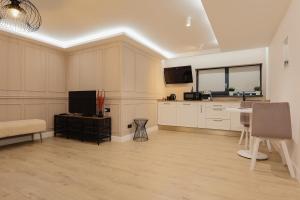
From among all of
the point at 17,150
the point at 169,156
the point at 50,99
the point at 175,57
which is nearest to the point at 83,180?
the point at 169,156

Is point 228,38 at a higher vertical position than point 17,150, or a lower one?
higher

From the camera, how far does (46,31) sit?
3961 mm

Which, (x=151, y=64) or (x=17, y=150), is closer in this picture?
(x=17, y=150)

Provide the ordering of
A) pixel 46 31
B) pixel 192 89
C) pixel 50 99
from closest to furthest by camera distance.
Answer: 1. pixel 46 31
2. pixel 50 99
3. pixel 192 89

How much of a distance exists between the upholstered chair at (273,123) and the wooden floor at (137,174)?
1.39 ft

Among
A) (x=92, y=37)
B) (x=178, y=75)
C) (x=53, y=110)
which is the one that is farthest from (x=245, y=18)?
(x=53, y=110)

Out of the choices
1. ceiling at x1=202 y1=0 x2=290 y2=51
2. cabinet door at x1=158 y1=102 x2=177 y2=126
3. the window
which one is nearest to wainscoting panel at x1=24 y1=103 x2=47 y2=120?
cabinet door at x1=158 y1=102 x2=177 y2=126

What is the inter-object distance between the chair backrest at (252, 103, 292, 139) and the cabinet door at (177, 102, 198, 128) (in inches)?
106

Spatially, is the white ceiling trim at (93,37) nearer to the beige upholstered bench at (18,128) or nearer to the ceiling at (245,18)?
the ceiling at (245,18)

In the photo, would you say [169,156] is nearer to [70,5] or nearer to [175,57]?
[70,5]

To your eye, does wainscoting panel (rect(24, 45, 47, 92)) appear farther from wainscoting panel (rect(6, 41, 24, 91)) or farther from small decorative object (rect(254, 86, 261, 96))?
small decorative object (rect(254, 86, 261, 96))

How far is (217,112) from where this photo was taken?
16.0 feet

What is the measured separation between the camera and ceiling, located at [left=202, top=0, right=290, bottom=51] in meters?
2.53

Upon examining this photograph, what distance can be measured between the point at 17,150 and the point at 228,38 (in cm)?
486
